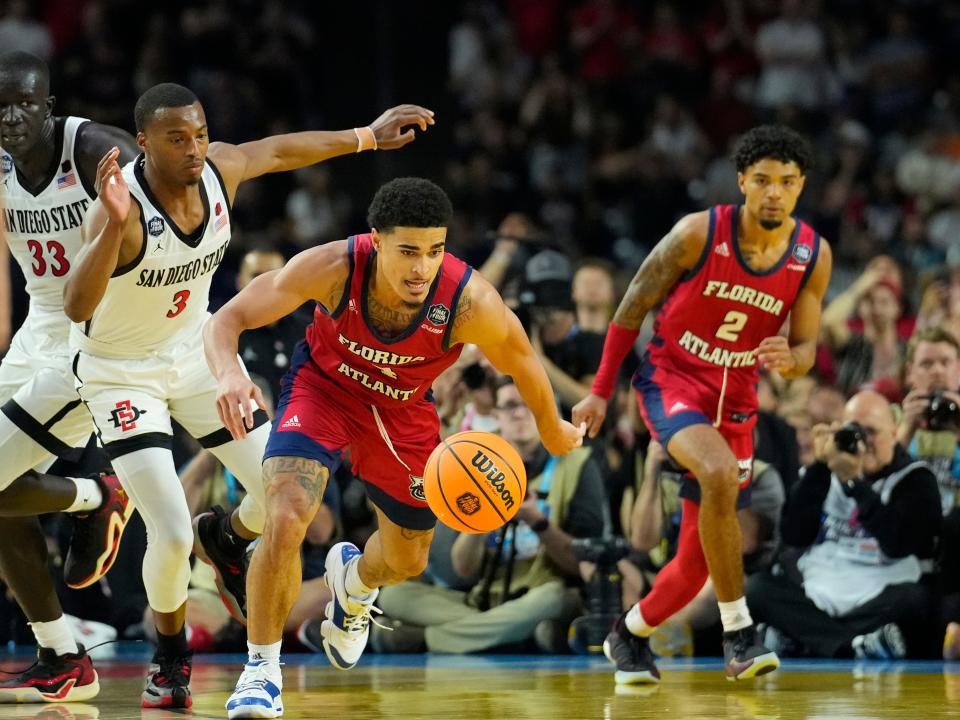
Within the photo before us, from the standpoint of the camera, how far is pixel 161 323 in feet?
19.9

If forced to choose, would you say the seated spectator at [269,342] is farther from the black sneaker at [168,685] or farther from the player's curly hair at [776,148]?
the player's curly hair at [776,148]

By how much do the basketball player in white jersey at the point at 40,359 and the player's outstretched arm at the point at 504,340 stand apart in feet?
5.28

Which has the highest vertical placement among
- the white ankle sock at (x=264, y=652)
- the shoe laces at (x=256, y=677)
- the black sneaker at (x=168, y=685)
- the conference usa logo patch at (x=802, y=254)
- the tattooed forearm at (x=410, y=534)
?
Answer: the conference usa logo patch at (x=802, y=254)

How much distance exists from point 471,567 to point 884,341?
332 centimetres

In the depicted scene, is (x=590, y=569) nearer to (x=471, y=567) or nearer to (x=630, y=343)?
(x=471, y=567)

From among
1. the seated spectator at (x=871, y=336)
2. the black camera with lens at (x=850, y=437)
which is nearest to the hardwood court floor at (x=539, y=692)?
the black camera with lens at (x=850, y=437)

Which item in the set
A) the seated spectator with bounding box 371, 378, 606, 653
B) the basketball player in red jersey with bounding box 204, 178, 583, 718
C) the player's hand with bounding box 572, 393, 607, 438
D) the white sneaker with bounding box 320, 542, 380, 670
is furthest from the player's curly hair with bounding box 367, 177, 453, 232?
the seated spectator with bounding box 371, 378, 606, 653

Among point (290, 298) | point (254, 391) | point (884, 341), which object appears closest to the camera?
point (254, 391)

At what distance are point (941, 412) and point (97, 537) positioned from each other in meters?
4.30

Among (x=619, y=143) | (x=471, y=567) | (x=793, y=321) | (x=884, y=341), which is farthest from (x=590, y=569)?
(x=619, y=143)

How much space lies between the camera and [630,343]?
266 inches

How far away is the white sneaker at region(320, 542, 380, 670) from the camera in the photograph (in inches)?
252

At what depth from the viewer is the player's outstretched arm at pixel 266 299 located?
5250 millimetres

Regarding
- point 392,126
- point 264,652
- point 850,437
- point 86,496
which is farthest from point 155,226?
point 850,437
